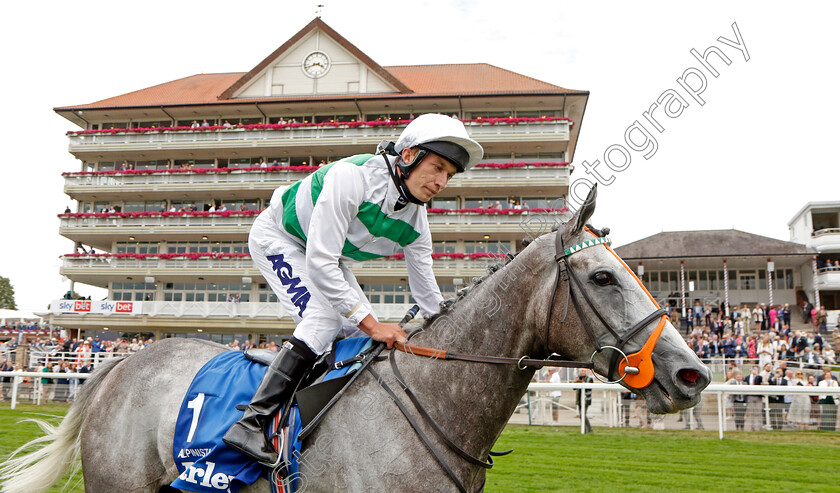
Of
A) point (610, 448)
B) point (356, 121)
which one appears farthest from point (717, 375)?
point (356, 121)

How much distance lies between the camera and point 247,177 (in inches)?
1468

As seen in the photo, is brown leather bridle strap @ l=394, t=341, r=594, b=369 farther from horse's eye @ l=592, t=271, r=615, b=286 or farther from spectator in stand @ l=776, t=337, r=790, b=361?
spectator in stand @ l=776, t=337, r=790, b=361

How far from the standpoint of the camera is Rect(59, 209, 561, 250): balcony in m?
34.8

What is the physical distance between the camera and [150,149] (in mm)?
39094

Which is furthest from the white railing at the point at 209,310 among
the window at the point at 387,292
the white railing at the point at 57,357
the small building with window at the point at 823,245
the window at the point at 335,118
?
the small building with window at the point at 823,245

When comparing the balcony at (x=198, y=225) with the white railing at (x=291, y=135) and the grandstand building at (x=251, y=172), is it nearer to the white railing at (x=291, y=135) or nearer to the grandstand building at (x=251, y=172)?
the grandstand building at (x=251, y=172)

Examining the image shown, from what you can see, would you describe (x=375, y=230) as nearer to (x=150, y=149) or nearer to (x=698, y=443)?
(x=698, y=443)

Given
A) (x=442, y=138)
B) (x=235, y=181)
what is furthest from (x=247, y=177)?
(x=442, y=138)

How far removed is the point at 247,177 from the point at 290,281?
3587cm

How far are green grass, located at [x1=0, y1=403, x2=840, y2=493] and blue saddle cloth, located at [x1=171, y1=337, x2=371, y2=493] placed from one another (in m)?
3.76

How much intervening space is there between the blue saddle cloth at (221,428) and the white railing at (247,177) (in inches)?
1239

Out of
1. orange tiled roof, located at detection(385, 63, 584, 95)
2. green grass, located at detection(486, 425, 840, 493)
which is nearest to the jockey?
green grass, located at detection(486, 425, 840, 493)

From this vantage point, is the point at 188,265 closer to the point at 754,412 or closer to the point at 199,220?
the point at 199,220

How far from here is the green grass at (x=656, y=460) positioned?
6.99m
